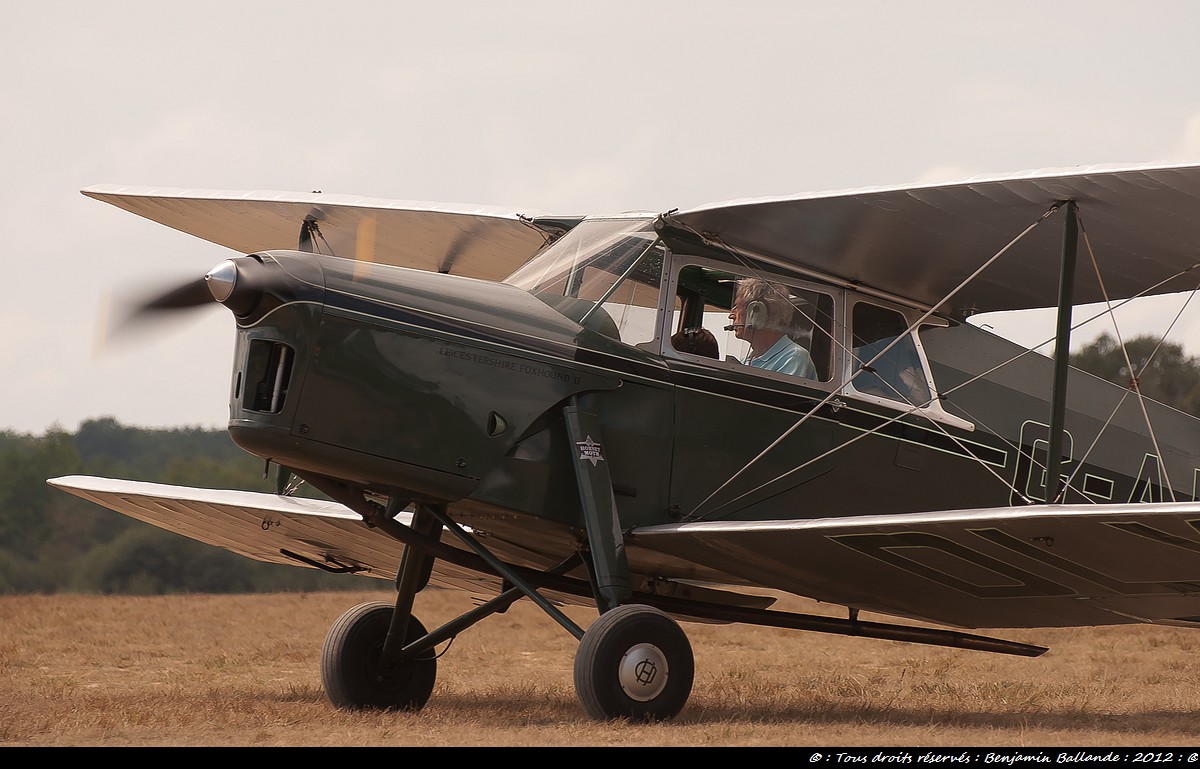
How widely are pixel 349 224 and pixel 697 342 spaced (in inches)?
136

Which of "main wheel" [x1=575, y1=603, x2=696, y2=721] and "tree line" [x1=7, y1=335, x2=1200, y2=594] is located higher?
"main wheel" [x1=575, y1=603, x2=696, y2=721]

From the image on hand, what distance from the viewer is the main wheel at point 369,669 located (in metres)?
7.59

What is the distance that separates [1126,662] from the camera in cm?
1204

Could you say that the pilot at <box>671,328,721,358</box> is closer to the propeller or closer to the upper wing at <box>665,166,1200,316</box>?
the upper wing at <box>665,166,1200,316</box>

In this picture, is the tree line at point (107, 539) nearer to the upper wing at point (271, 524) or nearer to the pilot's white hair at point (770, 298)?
the upper wing at point (271, 524)

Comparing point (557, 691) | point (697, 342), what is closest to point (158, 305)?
point (697, 342)

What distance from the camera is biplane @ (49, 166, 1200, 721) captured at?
6.36 m

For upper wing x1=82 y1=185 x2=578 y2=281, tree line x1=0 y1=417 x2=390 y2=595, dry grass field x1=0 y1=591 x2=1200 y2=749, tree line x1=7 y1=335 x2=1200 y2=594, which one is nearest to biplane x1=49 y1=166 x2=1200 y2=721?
upper wing x1=82 y1=185 x2=578 y2=281

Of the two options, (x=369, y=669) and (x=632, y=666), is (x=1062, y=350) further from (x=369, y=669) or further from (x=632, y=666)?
(x=369, y=669)

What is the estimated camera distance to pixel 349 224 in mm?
9805

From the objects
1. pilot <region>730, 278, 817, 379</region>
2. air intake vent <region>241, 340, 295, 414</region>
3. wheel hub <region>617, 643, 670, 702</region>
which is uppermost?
pilot <region>730, 278, 817, 379</region>

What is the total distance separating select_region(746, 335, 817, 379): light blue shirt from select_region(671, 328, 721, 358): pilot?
0.24 meters

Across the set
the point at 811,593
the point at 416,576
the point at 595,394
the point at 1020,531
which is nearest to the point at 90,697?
the point at 416,576

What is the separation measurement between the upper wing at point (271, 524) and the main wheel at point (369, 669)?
27.6 inches
